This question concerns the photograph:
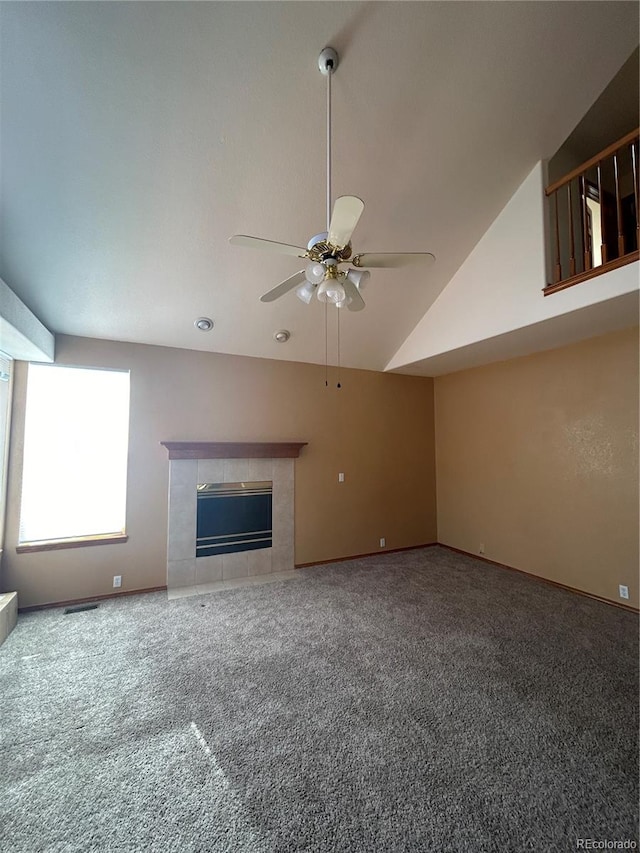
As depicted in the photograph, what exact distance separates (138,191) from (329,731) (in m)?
3.71

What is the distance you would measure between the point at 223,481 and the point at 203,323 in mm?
1834

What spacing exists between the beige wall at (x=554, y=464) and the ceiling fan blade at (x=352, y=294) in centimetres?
305

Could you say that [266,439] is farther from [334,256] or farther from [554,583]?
[554,583]

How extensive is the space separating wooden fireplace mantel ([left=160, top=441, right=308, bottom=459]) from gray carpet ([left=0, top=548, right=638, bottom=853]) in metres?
1.62

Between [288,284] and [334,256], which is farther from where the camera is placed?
[288,284]

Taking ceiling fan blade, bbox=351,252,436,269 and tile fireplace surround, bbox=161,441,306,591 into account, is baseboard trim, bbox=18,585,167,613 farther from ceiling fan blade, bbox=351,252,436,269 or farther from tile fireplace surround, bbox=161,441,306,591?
ceiling fan blade, bbox=351,252,436,269

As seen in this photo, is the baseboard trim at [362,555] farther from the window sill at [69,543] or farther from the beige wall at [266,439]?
the window sill at [69,543]

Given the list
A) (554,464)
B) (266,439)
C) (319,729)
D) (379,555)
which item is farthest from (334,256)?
(379,555)

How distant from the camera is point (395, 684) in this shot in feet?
7.57

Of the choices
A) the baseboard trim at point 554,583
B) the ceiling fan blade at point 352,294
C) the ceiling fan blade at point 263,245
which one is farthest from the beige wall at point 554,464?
the ceiling fan blade at point 263,245

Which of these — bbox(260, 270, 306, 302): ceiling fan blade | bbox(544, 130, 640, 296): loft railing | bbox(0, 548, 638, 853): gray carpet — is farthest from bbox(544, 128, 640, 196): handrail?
bbox(0, 548, 638, 853): gray carpet

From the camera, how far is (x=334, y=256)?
1790mm

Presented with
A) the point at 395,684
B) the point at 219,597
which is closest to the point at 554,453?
the point at 395,684

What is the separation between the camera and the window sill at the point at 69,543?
11.0 feet
